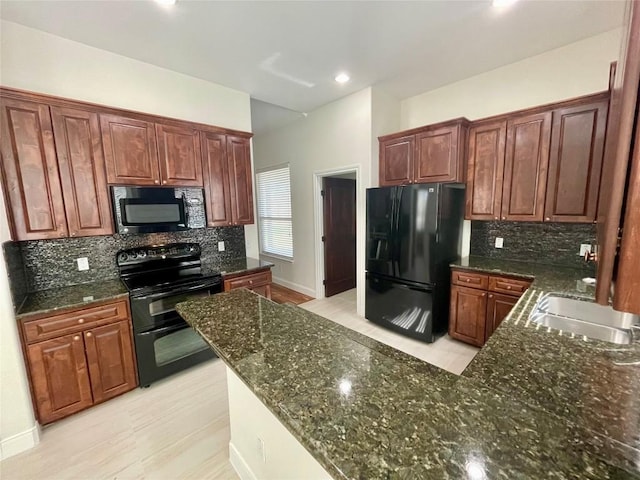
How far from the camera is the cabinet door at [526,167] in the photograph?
8.34 feet

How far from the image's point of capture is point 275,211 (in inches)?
213

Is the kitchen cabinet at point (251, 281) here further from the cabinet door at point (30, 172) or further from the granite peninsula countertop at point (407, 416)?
the granite peninsula countertop at point (407, 416)

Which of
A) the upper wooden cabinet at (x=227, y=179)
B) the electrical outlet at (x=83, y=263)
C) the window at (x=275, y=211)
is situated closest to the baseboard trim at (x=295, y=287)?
the window at (x=275, y=211)

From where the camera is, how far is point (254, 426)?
1.30 metres

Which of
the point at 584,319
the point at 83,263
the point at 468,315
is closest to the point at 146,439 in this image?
the point at 83,263

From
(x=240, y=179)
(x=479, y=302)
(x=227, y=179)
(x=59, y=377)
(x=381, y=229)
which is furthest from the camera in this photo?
(x=381, y=229)

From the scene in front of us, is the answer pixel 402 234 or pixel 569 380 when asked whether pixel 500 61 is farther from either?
pixel 569 380

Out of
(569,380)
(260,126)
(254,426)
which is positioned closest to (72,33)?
(260,126)

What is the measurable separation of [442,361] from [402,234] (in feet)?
4.52

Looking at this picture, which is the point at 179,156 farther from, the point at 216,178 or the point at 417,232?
the point at 417,232

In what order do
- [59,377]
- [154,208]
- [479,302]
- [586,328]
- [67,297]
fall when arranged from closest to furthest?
[586,328] < [59,377] < [67,297] < [154,208] < [479,302]

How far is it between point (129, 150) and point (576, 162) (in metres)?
4.01

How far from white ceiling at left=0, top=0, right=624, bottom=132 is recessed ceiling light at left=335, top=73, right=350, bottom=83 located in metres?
0.08

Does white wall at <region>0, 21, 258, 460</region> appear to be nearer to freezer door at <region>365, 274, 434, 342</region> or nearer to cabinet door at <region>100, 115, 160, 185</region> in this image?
cabinet door at <region>100, 115, 160, 185</region>
